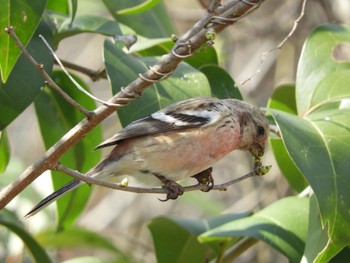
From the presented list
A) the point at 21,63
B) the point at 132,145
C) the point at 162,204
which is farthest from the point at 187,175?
the point at 162,204

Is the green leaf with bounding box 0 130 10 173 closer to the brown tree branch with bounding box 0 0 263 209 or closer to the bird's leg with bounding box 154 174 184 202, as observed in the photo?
the bird's leg with bounding box 154 174 184 202

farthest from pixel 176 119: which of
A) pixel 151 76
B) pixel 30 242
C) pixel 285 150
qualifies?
pixel 151 76

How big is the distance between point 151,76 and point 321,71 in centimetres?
134

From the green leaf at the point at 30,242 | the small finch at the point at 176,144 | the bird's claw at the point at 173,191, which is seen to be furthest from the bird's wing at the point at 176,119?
the green leaf at the point at 30,242

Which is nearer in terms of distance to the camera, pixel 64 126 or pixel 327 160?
pixel 327 160

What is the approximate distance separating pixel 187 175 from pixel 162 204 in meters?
4.27

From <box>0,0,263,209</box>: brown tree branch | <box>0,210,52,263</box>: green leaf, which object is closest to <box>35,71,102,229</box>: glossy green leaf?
<box>0,210,52,263</box>: green leaf

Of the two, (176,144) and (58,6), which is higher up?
(58,6)

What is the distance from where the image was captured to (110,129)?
262 inches

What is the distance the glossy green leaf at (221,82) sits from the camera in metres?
3.32

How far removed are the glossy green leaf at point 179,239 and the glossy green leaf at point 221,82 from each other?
0.56m

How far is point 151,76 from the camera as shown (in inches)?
88.9

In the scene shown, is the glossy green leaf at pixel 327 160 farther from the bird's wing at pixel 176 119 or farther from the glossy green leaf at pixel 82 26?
the glossy green leaf at pixel 82 26

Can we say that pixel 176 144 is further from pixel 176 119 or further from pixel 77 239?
pixel 77 239
